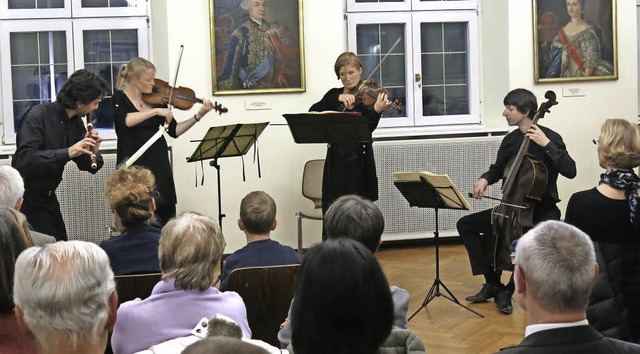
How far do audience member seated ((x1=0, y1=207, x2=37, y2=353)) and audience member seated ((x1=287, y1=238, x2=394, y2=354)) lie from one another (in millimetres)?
865

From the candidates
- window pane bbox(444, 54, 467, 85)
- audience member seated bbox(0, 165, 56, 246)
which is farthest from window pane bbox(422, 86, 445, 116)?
audience member seated bbox(0, 165, 56, 246)

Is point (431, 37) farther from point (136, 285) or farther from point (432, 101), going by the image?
point (136, 285)

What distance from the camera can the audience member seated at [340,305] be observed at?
5.81 feet

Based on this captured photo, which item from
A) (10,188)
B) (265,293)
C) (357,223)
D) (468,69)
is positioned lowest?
(265,293)

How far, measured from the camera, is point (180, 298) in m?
2.96

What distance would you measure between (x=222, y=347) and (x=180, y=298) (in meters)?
1.89

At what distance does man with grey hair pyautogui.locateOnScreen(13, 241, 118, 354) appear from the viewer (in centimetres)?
193

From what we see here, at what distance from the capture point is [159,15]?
25.0 ft

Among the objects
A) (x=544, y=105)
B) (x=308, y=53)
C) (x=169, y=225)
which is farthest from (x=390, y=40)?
(x=169, y=225)

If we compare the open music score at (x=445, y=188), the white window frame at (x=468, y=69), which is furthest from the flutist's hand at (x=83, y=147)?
the white window frame at (x=468, y=69)

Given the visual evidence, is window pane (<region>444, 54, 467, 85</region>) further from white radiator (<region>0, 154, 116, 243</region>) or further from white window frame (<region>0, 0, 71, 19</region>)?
white window frame (<region>0, 0, 71, 19</region>)

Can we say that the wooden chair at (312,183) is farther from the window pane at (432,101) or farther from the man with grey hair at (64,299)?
the man with grey hair at (64,299)

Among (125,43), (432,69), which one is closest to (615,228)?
(432,69)

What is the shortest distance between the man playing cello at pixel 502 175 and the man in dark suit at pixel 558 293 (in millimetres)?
3461
